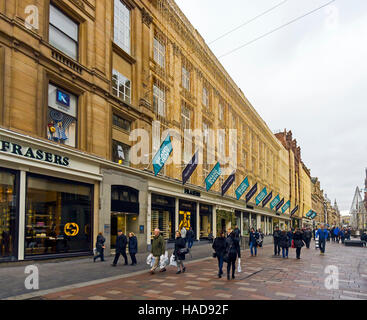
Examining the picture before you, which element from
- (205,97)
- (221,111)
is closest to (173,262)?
(205,97)

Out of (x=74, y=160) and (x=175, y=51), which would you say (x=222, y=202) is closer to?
(x=175, y=51)

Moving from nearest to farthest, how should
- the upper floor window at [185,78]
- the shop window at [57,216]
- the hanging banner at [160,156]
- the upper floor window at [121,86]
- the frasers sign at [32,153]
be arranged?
the frasers sign at [32,153] → the shop window at [57,216] → the hanging banner at [160,156] → the upper floor window at [121,86] → the upper floor window at [185,78]

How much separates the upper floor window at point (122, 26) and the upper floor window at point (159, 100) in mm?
4086

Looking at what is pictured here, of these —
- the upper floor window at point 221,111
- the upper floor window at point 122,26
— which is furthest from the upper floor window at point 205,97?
the upper floor window at point 122,26

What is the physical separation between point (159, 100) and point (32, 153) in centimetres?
1389

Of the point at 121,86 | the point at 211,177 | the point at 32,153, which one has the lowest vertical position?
the point at 211,177

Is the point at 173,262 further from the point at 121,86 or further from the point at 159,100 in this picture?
the point at 159,100

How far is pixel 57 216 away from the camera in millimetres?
16844

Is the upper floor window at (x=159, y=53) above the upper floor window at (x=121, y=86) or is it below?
above

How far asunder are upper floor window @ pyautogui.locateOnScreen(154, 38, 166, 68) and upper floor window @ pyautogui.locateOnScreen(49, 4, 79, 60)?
30.1ft

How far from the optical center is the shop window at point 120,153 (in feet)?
71.6

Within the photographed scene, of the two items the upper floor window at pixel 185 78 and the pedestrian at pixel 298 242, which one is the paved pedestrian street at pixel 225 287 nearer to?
the pedestrian at pixel 298 242

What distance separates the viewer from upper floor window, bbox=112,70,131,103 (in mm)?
22266

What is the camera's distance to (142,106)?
2450 centimetres
